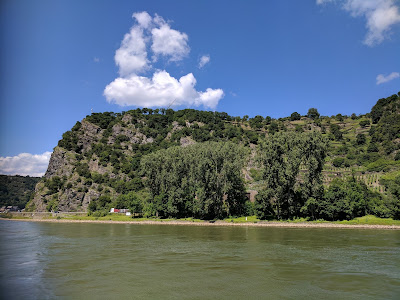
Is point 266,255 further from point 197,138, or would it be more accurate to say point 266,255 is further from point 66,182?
point 197,138

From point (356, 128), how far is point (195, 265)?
150 meters

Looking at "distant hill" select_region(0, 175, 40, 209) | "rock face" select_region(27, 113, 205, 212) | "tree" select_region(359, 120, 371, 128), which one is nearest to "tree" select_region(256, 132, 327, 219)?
"rock face" select_region(27, 113, 205, 212)

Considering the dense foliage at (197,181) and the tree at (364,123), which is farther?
the tree at (364,123)

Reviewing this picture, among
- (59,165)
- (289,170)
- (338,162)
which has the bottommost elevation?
(289,170)

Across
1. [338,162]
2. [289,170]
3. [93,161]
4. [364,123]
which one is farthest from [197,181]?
[364,123]

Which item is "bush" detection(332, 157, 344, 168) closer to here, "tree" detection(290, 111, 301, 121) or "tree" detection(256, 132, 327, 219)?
"tree" detection(256, 132, 327, 219)

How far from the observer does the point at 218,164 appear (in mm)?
61656

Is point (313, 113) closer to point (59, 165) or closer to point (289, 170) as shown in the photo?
point (289, 170)

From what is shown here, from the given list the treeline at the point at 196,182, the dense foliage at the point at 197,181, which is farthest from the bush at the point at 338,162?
the dense foliage at the point at 197,181

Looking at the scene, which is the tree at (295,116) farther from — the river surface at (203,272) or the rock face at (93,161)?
the river surface at (203,272)

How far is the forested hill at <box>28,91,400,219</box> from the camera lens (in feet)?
184

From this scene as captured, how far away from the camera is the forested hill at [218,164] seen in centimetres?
5594

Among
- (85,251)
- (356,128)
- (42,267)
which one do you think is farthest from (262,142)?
(356,128)

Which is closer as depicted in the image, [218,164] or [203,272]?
[203,272]
